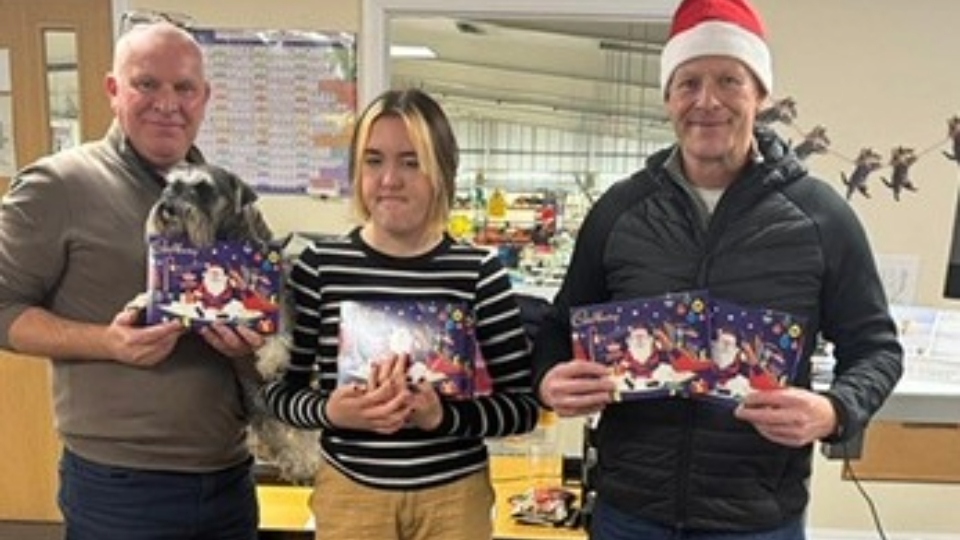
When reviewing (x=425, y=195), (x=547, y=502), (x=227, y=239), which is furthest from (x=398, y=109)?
(x=547, y=502)

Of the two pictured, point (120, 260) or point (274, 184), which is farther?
point (274, 184)

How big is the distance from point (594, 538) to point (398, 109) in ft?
2.68

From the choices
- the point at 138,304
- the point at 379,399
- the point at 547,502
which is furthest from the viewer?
the point at 547,502

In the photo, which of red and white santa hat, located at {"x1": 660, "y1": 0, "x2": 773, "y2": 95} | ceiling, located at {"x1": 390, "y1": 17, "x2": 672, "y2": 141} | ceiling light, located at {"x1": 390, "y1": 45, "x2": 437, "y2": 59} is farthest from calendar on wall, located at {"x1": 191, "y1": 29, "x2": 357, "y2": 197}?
ceiling light, located at {"x1": 390, "y1": 45, "x2": 437, "y2": 59}

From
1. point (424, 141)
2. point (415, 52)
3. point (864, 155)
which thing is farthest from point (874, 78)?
point (415, 52)

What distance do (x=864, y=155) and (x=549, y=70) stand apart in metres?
4.19

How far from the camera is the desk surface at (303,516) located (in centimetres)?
235

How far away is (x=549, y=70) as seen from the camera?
279 inches

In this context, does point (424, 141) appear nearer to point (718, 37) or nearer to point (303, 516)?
point (718, 37)

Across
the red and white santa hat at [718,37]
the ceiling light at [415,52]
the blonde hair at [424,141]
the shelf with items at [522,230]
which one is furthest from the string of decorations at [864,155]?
the ceiling light at [415,52]

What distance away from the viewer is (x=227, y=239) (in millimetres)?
1457

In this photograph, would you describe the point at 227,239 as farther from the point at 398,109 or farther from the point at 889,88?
the point at 889,88

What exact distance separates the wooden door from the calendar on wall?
0.44 meters

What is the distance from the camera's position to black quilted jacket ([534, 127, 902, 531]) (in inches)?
51.7
